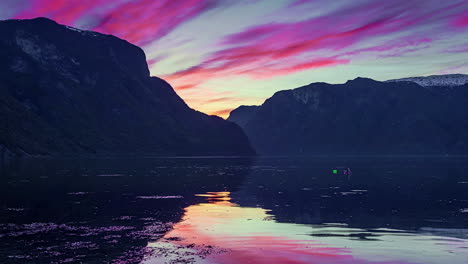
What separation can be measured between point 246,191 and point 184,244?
4604 centimetres

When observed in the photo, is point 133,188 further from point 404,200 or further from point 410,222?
point 410,222

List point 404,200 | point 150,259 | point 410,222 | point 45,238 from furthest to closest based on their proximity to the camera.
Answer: point 404,200 < point 410,222 < point 45,238 < point 150,259

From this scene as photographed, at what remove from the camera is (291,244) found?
33906 millimetres

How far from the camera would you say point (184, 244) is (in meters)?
33.6

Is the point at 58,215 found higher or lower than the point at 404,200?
higher

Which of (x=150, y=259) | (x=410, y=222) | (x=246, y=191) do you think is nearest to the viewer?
(x=150, y=259)

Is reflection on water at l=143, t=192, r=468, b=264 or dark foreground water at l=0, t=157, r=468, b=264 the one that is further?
dark foreground water at l=0, t=157, r=468, b=264

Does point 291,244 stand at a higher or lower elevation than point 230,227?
lower

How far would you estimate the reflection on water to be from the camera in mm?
29328

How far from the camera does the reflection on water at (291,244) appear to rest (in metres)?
29.3

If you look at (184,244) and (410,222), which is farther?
(410,222)

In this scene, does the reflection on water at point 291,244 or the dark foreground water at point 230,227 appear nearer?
the reflection on water at point 291,244

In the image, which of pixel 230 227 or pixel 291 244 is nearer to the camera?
pixel 291 244

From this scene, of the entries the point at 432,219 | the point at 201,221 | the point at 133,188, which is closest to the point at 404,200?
the point at 432,219
